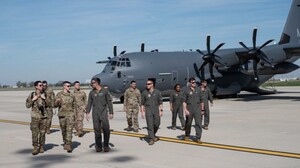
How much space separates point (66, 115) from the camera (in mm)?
9352

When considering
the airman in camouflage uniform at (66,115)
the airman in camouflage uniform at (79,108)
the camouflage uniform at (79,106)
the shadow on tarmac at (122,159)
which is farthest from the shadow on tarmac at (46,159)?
the camouflage uniform at (79,106)

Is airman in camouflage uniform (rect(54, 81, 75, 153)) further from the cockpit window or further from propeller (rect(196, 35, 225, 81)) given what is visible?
propeller (rect(196, 35, 225, 81))

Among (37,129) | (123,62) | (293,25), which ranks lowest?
(37,129)

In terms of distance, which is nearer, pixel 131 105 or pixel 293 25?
pixel 131 105

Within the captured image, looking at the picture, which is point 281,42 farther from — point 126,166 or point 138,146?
point 126,166

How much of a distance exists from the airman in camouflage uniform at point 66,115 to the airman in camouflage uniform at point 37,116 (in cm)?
45

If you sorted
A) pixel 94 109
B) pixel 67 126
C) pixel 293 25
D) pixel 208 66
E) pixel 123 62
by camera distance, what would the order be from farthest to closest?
1. pixel 293 25
2. pixel 208 66
3. pixel 123 62
4. pixel 94 109
5. pixel 67 126

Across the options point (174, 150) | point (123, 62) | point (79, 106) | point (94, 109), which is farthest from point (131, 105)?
point (123, 62)

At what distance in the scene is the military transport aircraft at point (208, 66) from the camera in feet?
83.7

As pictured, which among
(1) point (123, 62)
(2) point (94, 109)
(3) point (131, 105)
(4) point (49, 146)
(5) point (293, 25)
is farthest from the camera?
(5) point (293, 25)

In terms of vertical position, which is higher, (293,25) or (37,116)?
(293,25)

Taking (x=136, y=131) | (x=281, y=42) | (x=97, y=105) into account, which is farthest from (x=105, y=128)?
(x=281, y=42)

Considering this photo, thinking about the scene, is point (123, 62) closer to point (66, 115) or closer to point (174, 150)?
point (66, 115)

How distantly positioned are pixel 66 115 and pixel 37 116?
0.76 metres
